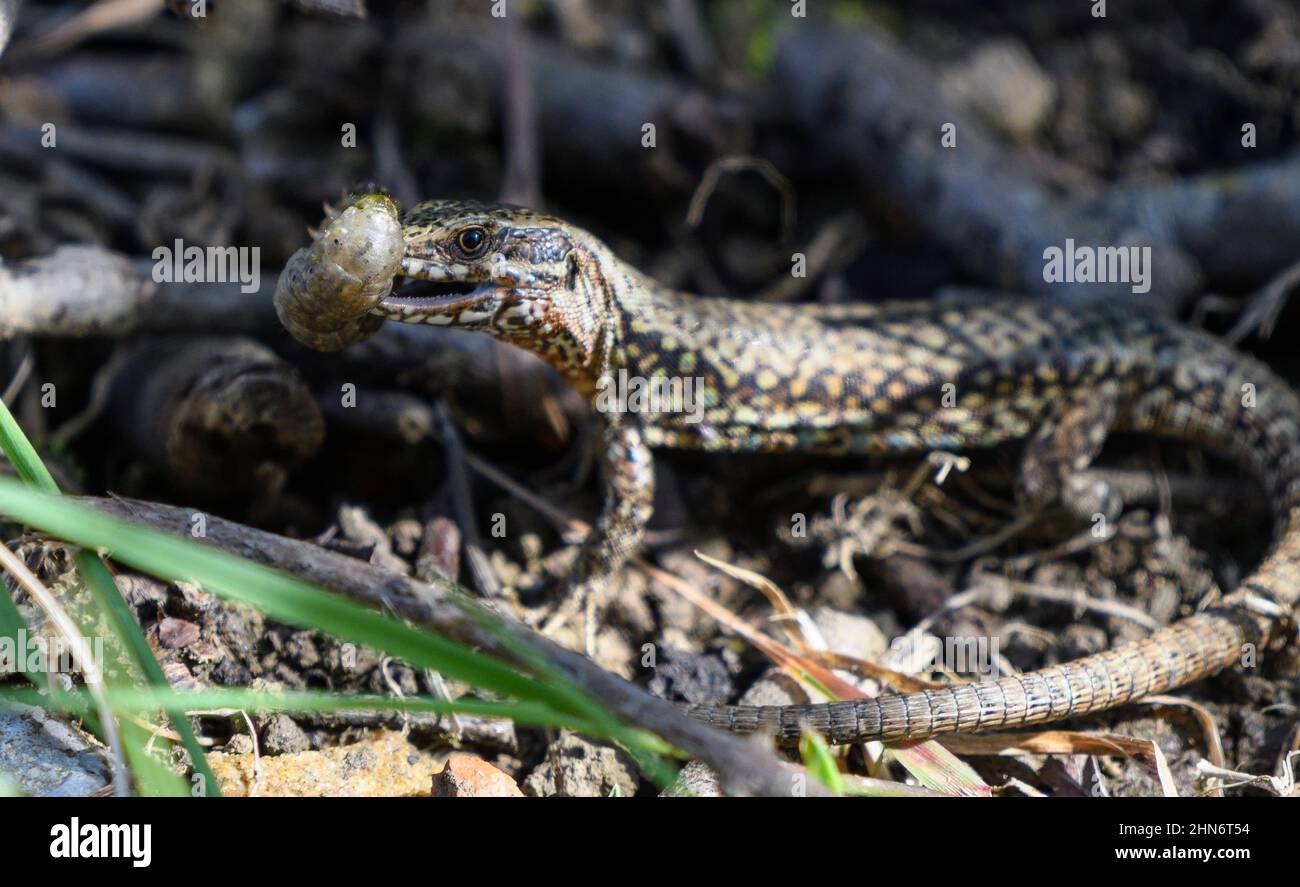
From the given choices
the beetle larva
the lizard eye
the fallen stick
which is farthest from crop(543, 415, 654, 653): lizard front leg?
the fallen stick

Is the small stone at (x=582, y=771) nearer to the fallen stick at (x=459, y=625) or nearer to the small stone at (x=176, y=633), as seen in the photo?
the fallen stick at (x=459, y=625)

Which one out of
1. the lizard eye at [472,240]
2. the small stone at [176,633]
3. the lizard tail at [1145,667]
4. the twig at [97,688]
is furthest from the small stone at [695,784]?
the lizard eye at [472,240]

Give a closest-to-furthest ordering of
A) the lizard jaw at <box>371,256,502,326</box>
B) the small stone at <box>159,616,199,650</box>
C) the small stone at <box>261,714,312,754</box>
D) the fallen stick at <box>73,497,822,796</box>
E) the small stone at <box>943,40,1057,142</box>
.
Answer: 1. the fallen stick at <box>73,497,822,796</box>
2. the small stone at <box>261,714,312,754</box>
3. the small stone at <box>159,616,199,650</box>
4. the lizard jaw at <box>371,256,502,326</box>
5. the small stone at <box>943,40,1057,142</box>

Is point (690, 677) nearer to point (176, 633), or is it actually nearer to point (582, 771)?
point (582, 771)

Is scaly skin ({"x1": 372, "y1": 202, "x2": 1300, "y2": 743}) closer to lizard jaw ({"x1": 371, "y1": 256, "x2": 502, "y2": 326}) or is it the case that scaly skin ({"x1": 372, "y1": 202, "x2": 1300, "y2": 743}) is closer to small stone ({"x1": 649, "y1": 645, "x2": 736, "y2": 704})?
lizard jaw ({"x1": 371, "y1": 256, "x2": 502, "y2": 326})

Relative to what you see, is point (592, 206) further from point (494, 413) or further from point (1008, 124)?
point (1008, 124)

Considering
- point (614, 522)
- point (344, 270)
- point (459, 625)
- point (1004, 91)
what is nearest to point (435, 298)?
point (344, 270)
